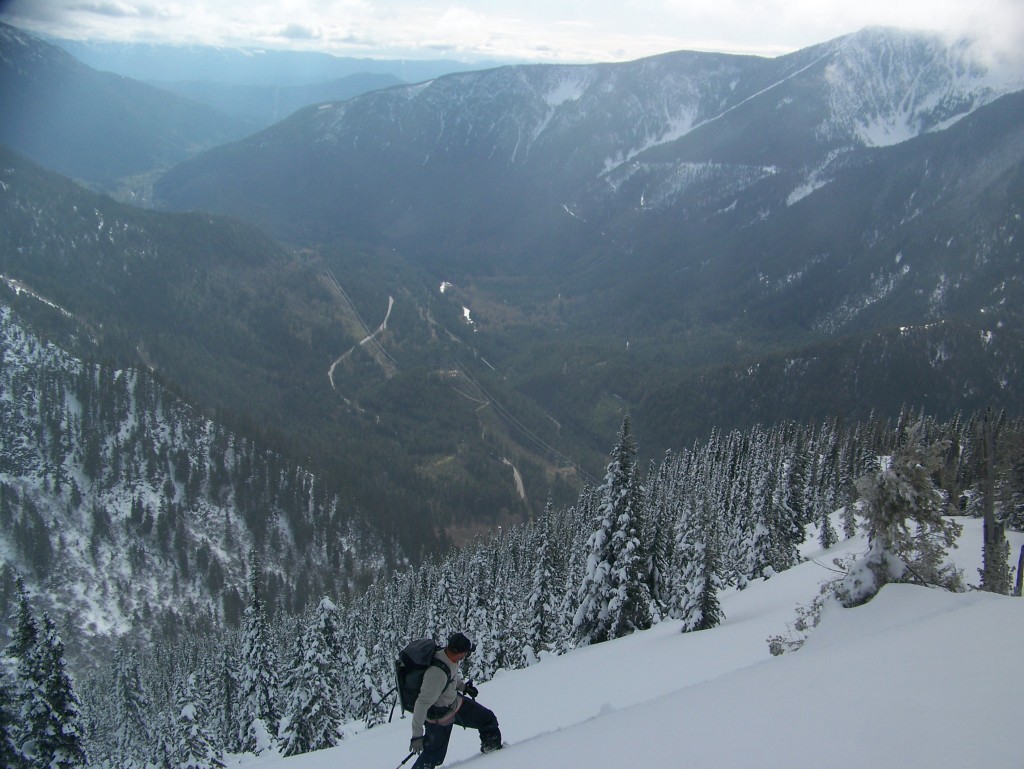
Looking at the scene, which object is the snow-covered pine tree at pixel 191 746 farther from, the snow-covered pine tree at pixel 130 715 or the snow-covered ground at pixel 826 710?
the snow-covered pine tree at pixel 130 715

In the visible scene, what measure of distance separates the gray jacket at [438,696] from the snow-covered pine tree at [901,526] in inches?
431

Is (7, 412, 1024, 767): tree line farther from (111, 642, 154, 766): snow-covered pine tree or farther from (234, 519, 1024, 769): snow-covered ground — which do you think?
(234, 519, 1024, 769): snow-covered ground

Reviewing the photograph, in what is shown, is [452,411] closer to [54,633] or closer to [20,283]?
[20,283]

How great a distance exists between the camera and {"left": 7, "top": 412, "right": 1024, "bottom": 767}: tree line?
1897 cm

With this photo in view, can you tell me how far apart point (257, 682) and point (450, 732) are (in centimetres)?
3559

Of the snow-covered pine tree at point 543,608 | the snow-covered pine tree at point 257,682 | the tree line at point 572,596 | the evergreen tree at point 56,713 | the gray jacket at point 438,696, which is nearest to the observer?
the gray jacket at point 438,696

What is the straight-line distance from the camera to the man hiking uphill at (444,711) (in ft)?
32.2

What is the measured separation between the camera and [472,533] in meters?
142

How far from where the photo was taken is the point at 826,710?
8.55m

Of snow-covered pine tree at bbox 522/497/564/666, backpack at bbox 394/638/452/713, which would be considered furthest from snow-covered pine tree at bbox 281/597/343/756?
backpack at bbox 394/638/452/713

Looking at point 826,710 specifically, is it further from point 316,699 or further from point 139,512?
point 139,512

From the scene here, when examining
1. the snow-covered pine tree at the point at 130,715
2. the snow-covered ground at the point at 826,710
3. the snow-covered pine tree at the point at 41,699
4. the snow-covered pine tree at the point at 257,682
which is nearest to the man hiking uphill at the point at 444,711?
the snow-covered ground at the point at 826,710

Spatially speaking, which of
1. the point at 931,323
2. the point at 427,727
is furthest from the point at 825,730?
the point at 931,323

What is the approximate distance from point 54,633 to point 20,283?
198 m
